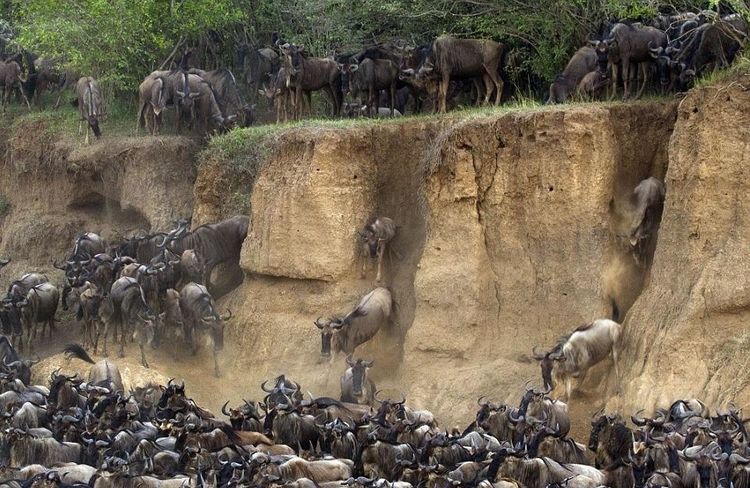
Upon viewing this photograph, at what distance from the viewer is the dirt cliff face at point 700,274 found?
736 inches

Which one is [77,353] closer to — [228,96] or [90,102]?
[228,96]

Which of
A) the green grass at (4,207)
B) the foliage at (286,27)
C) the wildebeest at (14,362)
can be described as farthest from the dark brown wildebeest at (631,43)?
the green grass at (4,207)

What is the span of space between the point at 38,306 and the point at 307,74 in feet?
21.7

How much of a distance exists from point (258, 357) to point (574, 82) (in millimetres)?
7115

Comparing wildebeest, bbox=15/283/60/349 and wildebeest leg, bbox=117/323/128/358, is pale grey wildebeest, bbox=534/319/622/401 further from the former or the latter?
wildebeest, bbox=15/283/60/349

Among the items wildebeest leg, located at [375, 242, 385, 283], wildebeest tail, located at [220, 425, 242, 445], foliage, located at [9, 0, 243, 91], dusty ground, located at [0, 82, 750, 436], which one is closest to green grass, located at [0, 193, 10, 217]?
foliage, located at [9, 0, 243, 91]

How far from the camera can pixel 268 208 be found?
25.2m

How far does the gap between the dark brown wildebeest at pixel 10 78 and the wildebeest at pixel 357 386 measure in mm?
15410

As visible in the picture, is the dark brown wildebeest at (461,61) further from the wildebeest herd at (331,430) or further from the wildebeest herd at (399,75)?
the wildebeest herd at (331,430)

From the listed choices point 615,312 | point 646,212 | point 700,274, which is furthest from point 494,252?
point 700,274

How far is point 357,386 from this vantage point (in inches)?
859

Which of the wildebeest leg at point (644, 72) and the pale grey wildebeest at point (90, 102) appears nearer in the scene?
the wildebeest leg at point (644, 72)

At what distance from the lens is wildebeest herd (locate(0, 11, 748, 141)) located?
22.5 m

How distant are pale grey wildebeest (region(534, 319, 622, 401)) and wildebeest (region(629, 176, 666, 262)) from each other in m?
1.53
